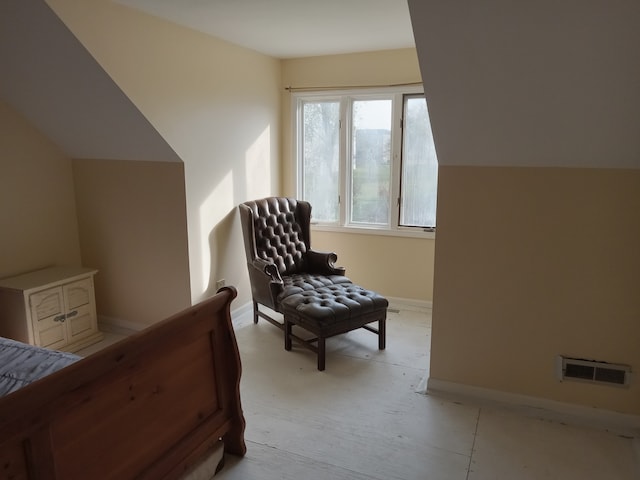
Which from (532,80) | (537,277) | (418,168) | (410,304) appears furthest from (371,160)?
(532,80)

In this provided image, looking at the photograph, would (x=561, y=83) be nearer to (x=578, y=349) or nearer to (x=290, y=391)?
(x=578, y=349)

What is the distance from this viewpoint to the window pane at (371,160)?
433 centimetres

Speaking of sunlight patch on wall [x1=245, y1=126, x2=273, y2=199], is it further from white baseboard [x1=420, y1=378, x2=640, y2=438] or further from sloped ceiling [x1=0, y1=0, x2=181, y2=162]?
white baseboard [x1=420, y1=378, x2=640, y2=438]

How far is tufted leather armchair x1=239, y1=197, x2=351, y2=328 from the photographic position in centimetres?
366

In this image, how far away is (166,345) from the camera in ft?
6.25

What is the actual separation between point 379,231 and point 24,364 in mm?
3075

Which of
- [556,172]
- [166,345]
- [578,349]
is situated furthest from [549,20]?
[166,345]

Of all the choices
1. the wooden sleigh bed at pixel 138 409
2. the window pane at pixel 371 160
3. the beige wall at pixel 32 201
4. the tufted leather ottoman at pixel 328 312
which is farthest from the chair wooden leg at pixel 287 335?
the beige wall at pixel 32 201

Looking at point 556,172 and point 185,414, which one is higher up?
point 556,172

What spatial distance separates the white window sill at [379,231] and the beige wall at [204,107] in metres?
0.59

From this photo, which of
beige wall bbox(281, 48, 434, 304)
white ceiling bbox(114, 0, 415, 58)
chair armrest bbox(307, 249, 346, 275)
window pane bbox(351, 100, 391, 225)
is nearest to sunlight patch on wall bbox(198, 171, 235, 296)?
chair armrest bbox(307, 249, 346, 275)

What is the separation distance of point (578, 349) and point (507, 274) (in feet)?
1.79

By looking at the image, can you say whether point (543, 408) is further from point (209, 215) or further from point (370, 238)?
point (209, 215)

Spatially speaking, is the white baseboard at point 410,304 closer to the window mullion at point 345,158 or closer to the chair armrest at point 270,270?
the window mullion at point 345,158
